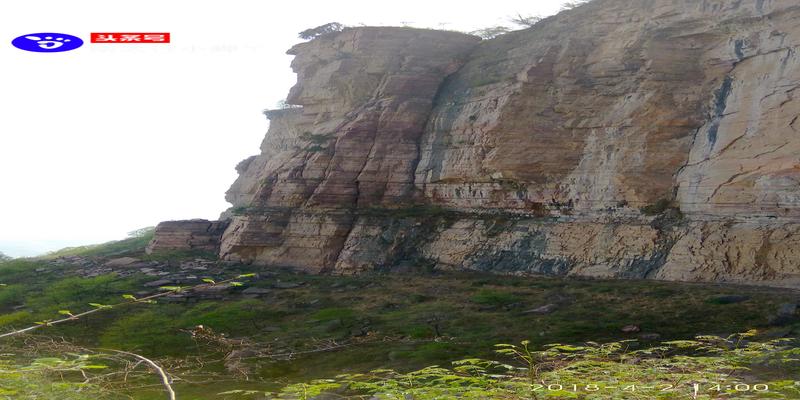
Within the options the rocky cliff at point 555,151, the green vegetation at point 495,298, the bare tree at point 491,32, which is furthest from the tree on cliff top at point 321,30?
the green vegetation at point 495,298

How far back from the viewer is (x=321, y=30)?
2611 cm

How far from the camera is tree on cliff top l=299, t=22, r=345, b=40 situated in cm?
2579

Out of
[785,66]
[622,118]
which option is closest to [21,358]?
[622,118]

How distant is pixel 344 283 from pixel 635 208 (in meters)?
8.61

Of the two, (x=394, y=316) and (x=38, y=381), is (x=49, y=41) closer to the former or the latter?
(x=38, y=381)

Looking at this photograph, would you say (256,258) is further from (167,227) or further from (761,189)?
(761,189)

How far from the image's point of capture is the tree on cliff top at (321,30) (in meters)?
25.8

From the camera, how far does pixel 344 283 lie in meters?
18.8

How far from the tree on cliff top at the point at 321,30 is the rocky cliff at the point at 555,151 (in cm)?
40

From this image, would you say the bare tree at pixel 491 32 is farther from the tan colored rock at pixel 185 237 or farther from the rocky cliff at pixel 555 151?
the tan colored rock at pixel 185 237

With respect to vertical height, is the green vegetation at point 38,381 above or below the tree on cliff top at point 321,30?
below

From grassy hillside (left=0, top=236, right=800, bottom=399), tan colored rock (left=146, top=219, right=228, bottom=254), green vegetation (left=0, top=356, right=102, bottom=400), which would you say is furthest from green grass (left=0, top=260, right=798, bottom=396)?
green vegetation (left=0, top=356, right=102, bottom=400)

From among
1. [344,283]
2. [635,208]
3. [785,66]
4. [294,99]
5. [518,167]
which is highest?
[294,99]

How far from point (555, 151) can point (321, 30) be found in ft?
39.7
